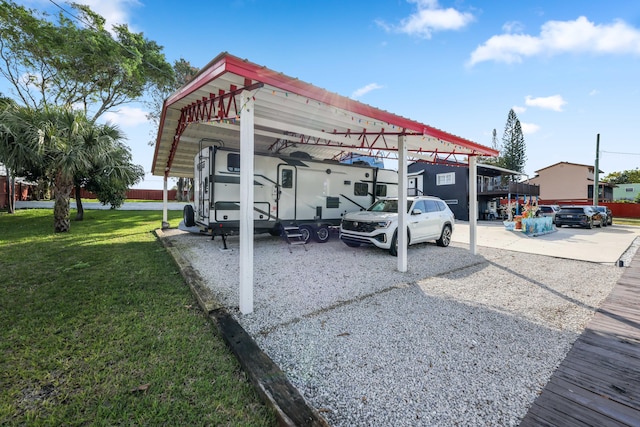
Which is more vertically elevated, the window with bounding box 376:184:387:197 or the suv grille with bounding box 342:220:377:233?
the window with bounding box 376:184:387:197

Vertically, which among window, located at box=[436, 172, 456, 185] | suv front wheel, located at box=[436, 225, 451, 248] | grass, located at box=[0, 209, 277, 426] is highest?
window, located at box=[436, 172, 456, 185]

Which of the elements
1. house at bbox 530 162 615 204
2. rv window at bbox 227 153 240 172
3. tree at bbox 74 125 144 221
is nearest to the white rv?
rv window at bbox 227 153 240 172

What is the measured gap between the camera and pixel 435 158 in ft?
30.0

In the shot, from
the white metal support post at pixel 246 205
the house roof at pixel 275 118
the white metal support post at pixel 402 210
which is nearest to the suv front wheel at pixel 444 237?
the house roof at pixel 275 118

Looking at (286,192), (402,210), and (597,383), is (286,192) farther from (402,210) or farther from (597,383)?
(597,383)

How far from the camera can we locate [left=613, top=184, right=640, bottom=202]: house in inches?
1683

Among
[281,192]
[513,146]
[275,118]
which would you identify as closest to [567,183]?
[513,146]

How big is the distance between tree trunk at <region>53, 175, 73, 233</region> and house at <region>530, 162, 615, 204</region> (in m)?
44.6

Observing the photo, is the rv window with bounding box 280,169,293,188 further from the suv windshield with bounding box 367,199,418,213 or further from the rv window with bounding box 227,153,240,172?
the suv windshield with bounding box 367,199,418,213

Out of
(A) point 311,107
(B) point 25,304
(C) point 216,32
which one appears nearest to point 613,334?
(A) point 311,107

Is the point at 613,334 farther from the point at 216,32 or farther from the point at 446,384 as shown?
the point at 216,32

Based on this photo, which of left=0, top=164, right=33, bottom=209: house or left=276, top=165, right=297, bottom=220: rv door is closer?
left=276, top=165, right=297, bottom=220: rv door

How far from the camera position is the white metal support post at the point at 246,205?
3965 mm

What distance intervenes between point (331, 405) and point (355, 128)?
6001 millimetres
